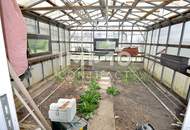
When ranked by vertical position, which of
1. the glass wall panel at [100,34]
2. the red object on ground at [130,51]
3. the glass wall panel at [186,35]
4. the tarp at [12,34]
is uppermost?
the glass wall panel at [100,34]

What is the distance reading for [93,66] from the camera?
8859 mm

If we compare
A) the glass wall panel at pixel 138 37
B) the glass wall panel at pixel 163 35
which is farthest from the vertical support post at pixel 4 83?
the glass wall panel at pixel 138 37

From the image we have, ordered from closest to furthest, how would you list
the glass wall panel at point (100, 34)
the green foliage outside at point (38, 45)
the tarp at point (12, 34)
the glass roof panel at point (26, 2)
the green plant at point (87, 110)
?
the tarp at point (12, 34) < the green plant at point (87, 110) < the glass roof panel at point (26, 2) < the green foliage outside at point (38, 45) < the glass wall panel at point (100, 34)

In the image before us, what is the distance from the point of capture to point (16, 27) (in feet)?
2.55

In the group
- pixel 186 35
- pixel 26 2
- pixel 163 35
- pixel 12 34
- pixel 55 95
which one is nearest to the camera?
pixel 12 34

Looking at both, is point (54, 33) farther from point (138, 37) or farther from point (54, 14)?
point (138, 37)

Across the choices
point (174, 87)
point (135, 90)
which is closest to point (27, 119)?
point (135, 90)

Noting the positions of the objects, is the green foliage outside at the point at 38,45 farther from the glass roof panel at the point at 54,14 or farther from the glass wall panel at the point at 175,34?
the glass wall panel at the point at 175,34

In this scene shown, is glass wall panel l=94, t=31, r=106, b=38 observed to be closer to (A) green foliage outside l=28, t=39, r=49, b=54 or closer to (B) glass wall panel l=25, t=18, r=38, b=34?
(A) green foliage outside l=28, t=39, r=49, b=54

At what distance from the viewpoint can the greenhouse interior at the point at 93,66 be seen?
846 mm

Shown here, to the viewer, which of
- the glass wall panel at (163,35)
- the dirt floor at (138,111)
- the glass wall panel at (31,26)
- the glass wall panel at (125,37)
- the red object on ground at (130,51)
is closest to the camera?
the dirt floor at (138,111)

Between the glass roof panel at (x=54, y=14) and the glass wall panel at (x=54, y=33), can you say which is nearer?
the glass roof panel at (x=54, y=14)

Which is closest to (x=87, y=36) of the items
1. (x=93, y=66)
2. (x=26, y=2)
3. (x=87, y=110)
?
(x=93, y=66)

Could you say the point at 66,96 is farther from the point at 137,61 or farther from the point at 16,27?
the point at 137,61
